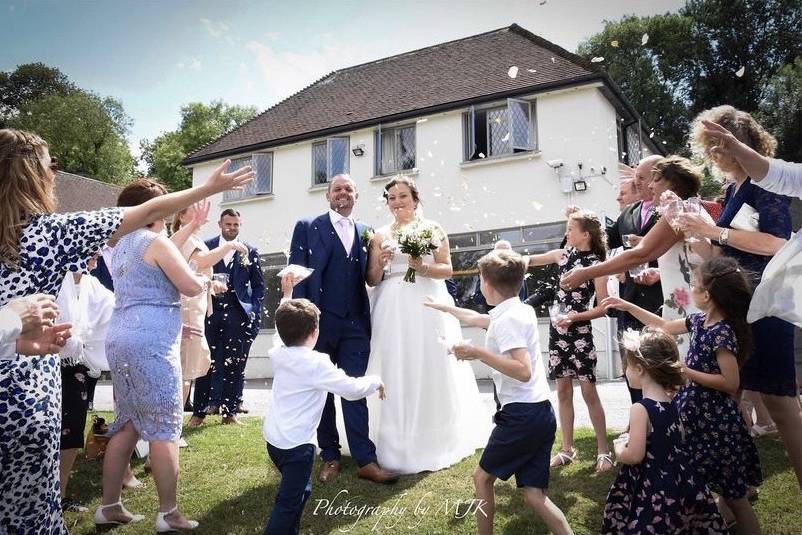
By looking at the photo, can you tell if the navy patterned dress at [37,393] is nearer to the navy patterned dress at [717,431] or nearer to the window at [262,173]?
the navy patterned dress at [717,431]

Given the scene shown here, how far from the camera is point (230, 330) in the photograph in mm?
7406

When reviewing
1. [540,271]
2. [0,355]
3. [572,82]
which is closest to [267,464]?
[0,355]

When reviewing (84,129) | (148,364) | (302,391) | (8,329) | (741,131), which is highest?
(84,129)

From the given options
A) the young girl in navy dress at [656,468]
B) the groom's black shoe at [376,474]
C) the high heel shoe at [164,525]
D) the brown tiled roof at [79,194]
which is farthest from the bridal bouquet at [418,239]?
the brown tiled roof at [79,194]

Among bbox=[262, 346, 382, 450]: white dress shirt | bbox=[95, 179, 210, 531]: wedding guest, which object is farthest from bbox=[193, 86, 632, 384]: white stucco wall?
bbox=[95, 179, 210, 531]: wedding guest

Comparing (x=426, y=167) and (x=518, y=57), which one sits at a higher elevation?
(x=518, y=57)

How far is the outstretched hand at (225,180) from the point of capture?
8.32 ft

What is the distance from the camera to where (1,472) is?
2084 mm

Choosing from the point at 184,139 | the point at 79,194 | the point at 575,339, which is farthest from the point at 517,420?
the point at 184,139

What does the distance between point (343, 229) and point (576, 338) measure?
236cm

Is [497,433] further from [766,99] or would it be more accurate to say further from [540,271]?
[766,99]

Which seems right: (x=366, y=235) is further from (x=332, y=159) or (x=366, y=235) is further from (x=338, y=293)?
(x=332, y=159)

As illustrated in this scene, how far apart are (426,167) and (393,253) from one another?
10754mm

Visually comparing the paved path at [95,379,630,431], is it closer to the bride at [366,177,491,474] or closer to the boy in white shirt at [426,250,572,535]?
the bride at [366,177,491,474]
